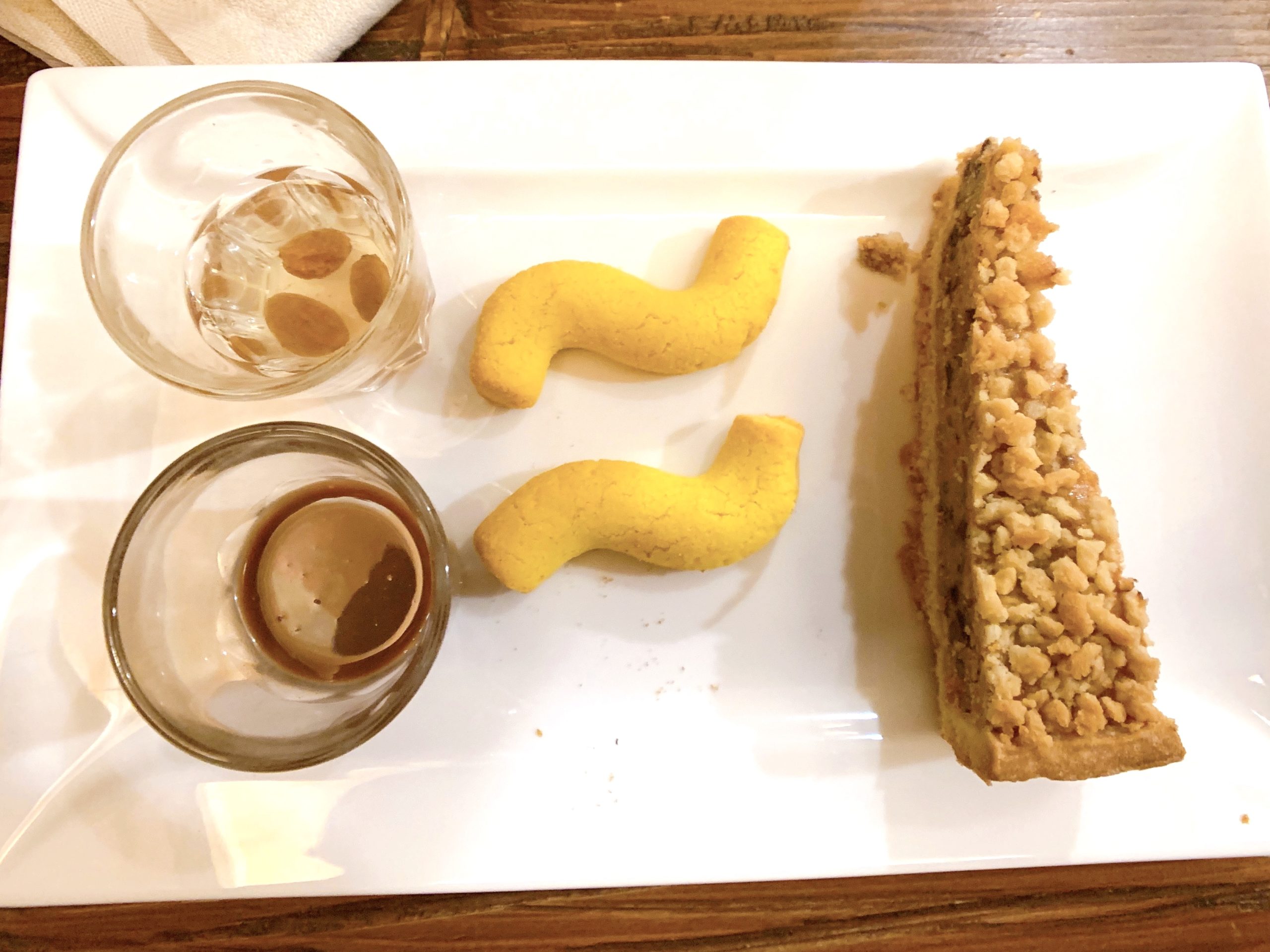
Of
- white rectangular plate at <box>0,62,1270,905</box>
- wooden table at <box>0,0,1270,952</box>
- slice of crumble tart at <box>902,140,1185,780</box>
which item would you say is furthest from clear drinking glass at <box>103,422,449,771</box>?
slice of crumble tart at <box>902,140,1185,780</box>

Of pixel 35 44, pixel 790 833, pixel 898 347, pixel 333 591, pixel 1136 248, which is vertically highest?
pixel 35 44

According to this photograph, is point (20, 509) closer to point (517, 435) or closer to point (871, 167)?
point (517, 435)

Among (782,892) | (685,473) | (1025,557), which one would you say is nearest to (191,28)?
(685,473)

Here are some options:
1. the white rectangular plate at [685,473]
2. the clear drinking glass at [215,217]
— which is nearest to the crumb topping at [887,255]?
the white rectangular plate at [685,473]

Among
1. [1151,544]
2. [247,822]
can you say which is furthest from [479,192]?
[1151,544]

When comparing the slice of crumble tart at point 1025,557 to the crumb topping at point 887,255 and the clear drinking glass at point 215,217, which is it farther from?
the clear drinking glass at point 215,217

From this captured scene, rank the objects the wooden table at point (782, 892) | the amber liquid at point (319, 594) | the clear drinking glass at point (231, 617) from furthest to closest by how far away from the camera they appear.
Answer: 1. the wooden table at point (782, 892)
2. the amber liquid at point (319, 594)
3. the clear drinking glass at point (231, 617)

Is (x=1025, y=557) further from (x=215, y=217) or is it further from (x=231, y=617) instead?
(x=215, y=217)
